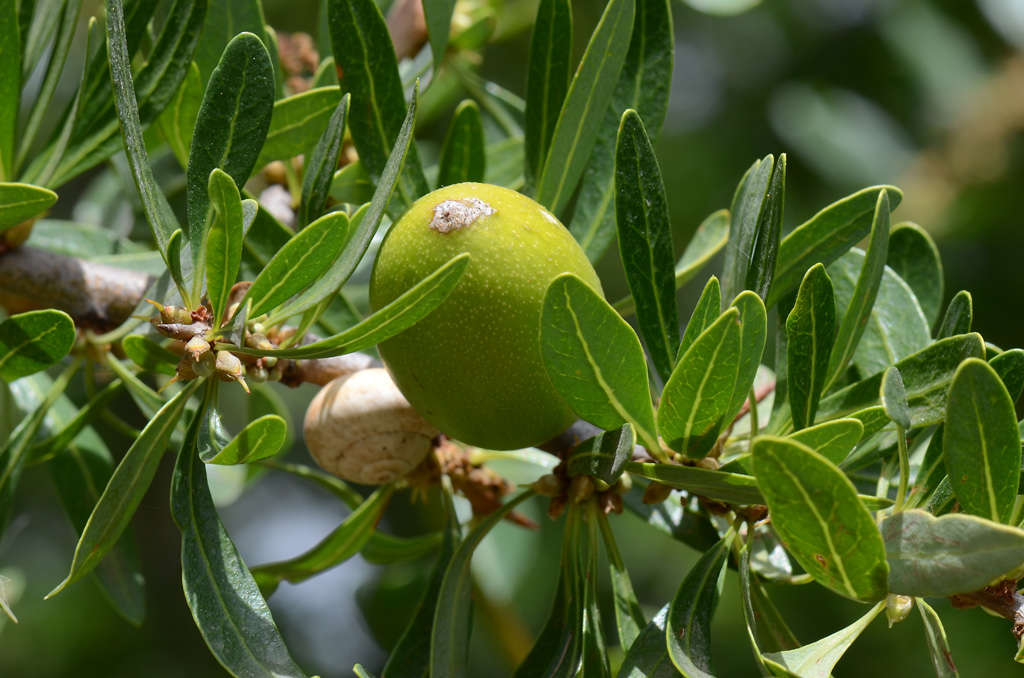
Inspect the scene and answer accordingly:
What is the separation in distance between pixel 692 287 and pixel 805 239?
2133mm

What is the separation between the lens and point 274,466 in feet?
3.42

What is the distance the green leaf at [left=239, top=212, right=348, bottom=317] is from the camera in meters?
0.62

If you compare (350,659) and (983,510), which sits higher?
(983,510)

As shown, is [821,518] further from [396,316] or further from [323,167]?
[323,167]

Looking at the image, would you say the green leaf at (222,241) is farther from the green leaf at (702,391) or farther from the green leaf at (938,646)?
the green leaf at (938,646)

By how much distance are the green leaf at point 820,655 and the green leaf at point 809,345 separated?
15 centimetres

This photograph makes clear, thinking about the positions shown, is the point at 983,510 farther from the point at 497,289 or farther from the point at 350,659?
the point at 350,659

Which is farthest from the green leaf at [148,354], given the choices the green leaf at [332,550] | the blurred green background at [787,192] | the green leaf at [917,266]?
the blurred green background at [787,192]

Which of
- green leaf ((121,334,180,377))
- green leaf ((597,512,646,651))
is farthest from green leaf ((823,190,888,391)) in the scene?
green leaf ((121,334,180,377))

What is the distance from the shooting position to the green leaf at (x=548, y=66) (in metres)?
0.82

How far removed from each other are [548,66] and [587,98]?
0.11 meters

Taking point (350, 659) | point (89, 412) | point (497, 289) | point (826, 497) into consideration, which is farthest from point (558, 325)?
point (350, 659)

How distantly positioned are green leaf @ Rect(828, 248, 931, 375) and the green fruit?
344mm

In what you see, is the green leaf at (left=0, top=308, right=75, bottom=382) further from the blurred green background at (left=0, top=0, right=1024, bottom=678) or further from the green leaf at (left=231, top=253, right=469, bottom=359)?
the blurred green background at (left=0, top=0, right=1024, bottom=678)
